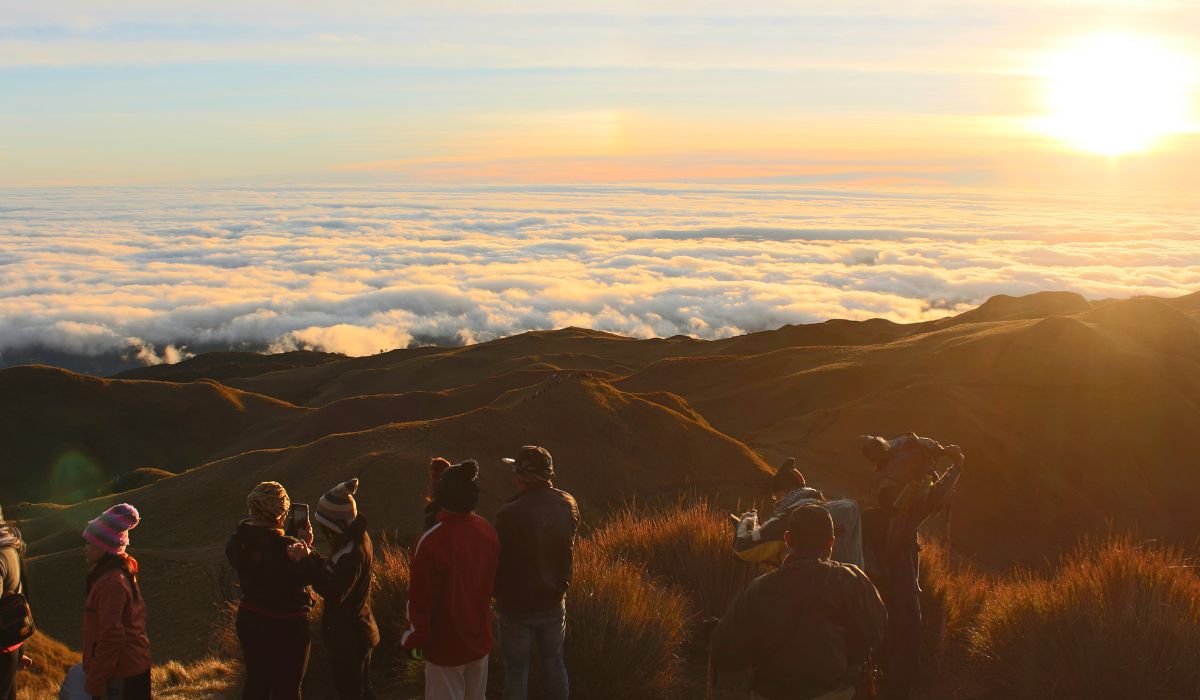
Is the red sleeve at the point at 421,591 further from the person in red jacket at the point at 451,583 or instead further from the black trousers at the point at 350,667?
the black trousers at the point at 350,667

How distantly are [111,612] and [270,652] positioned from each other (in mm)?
817

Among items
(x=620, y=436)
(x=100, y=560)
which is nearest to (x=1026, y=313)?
(x=620, y=436)

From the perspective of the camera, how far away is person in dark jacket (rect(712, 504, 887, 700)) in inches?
167

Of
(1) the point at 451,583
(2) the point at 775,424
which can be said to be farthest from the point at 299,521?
(2) the point at 775,424

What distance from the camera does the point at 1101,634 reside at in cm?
621

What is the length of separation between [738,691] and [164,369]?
3763 inches

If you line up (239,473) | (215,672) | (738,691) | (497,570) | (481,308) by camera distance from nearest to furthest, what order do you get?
(497,570)
(738,691)
(215,672)
(239,473)
(481,308)

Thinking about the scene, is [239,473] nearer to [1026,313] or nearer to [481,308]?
[1026,313]

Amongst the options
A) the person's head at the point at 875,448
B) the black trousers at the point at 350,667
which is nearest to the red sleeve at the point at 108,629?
the black trousers at the point at 350,667

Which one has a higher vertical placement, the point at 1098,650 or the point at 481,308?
the point at 1098,650

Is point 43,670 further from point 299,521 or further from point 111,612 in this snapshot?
point 299,521

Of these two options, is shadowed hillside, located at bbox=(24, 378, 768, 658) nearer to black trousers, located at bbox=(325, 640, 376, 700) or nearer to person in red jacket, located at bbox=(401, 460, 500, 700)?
black trousers, located at bbox=(325, 640, 376, 700)

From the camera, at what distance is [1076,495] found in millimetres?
23406

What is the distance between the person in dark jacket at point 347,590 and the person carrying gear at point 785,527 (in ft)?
6.76
